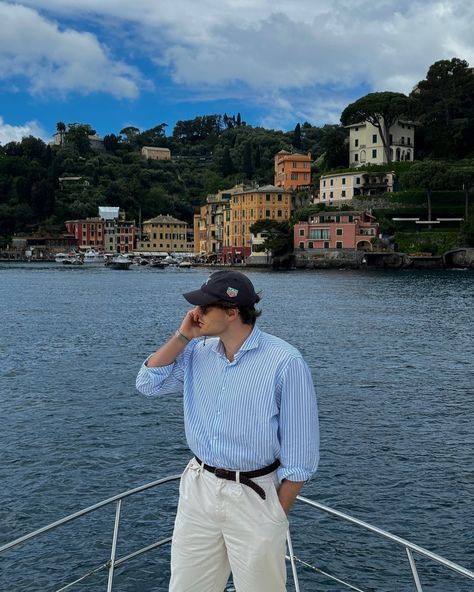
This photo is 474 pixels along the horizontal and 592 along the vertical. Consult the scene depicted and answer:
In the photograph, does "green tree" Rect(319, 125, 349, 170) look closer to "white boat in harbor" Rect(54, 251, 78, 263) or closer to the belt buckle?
"white boat in harbor" Rect(54, 251, 78, 263)

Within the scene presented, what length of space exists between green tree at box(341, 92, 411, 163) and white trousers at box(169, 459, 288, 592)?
9908 centimetres

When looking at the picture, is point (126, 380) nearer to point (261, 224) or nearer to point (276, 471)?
point (276, 471)

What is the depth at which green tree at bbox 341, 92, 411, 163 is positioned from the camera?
316ft

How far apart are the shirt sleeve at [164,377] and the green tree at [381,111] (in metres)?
98.6

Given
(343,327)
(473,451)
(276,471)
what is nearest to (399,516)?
(473,451)

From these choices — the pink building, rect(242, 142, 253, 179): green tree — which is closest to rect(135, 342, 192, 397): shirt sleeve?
the pink building

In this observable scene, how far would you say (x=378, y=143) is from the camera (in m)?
103

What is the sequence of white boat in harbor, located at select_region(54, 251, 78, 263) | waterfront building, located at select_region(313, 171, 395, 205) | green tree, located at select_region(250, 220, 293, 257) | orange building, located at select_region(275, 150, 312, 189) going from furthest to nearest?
1. white boat in harbor, located at select_region(54, 251, 78, 263)
2. orange building, located at select_region(275, 150, 312, 189)
3. green tree, located at select_region(250, 220, 293, 257)
4. waterfront building, located at select_region(313, 171, 395, 205)

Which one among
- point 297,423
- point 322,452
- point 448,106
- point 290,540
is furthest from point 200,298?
point 448,106

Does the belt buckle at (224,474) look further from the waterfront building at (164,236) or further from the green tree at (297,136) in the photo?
the green tree at (297,136)

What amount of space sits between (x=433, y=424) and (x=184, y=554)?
508 inches

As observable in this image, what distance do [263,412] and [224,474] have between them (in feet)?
1.28

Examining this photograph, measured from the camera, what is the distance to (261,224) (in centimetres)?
10106

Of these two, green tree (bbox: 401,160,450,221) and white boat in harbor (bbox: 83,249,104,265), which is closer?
green tree (bbox: 401,160,450,221)
